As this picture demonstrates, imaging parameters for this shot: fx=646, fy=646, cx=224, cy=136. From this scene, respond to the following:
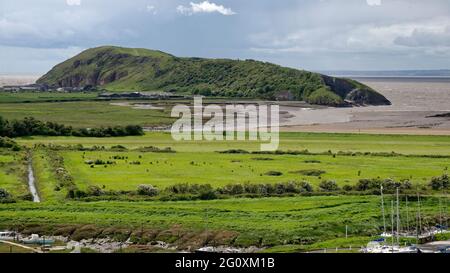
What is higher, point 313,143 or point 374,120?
point 374,120

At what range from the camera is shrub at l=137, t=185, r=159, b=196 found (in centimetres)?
4053

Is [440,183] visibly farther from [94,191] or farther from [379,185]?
[94,191]

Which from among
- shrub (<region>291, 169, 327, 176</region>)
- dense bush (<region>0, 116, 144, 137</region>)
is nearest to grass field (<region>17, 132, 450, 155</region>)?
dense bush (<region>0, 116, 144, 137</region>)

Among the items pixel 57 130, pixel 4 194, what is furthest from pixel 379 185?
pixel 57 130

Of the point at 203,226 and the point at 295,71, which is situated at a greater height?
the point at 295,71

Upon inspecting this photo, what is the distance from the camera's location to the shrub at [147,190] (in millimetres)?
40534

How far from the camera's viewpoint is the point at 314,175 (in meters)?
48.8

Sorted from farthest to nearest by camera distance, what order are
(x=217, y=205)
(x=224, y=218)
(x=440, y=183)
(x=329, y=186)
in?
1. (x=440, y=183)
2. (x=329, y=186)
3. (x=217, y=205)
4. (x=224, y=218)

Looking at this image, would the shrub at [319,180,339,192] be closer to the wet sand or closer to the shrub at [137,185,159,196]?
the shrub at [137,185,159,196]

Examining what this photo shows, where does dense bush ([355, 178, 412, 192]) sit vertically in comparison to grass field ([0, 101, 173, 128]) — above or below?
below

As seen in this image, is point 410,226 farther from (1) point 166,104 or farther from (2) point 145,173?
(1) point 166,104

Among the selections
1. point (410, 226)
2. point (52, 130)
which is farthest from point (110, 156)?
point (410, 226)

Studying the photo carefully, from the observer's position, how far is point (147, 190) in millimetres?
40750
